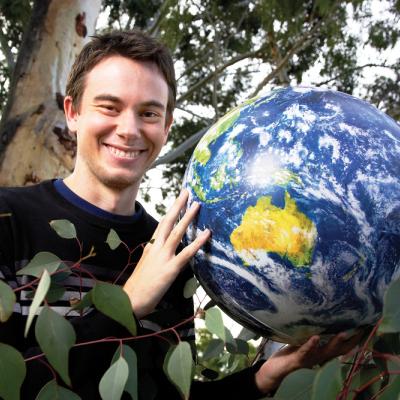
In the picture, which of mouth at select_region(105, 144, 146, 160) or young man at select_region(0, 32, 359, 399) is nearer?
young man at select_region(0, 32, 359, 399)

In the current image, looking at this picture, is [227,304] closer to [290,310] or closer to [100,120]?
[290,310]

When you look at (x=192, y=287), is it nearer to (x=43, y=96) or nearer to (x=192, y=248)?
(x=192, y=248)

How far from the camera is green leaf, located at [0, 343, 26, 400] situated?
1.29 meters

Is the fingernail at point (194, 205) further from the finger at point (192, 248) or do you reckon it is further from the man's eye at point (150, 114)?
the man's eye at point (150, 114)

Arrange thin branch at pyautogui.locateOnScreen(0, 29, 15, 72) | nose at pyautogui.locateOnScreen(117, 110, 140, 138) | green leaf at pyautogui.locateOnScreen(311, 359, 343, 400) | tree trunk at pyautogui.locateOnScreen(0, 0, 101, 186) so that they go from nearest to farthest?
green leaf at pyautogui.locateOnScreen(311, 359, 343, 400), nose at pyautogui.locateOnScreen(117, 110, 140, 138), tree trunk at pyautogui.locateOnScreen(0, 0, 101, 186), thin branch at pyautogui.locateOnScreen(0, 29, 15, 72)

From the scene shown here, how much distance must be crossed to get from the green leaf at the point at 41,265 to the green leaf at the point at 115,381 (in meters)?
Result: 0.24

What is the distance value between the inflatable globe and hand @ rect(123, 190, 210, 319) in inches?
1.5

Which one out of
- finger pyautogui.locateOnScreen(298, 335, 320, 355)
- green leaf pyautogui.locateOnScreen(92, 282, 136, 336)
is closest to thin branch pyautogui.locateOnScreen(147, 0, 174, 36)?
finger pyautogui.locateOnScreen(298, 335, 320, 355)

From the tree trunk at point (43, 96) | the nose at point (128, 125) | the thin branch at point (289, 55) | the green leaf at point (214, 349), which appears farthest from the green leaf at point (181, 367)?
the thin branch at point (289, 55)

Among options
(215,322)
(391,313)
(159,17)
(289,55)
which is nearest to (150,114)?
(215,322)

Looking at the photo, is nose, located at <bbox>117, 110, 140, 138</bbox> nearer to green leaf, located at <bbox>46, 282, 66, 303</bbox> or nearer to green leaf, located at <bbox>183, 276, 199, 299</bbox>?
green leaf, located at <bbox>183, 276, 199, 299</bbox>

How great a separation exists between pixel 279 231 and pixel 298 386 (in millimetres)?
302

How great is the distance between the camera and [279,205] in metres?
1.46

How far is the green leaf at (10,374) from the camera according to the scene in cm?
129
